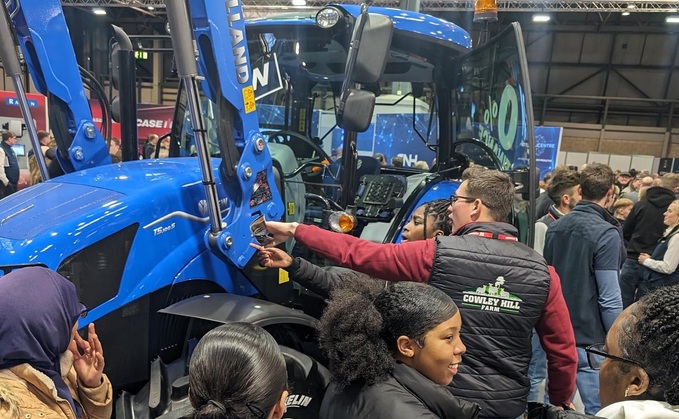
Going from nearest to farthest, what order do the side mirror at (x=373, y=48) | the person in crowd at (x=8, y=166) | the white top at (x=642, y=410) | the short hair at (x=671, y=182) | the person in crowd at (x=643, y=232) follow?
the white top at (x=642, y=410)
the side mirror at (x=373, y=48)
the person in crowd at (x=643, y=232)
the short hair at (x=671, y=182)
the person in crowd at (x=8, y=166)

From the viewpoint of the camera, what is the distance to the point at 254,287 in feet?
8.20

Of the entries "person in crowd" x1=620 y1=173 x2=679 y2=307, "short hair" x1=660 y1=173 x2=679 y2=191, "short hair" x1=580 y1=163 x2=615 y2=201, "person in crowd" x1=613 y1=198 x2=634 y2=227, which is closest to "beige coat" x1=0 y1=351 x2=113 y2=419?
"short hair" x1=580 y1=163 x2=615 y2=201

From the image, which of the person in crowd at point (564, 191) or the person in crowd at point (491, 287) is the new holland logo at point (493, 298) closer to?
the person in crowd at point (491, 287)

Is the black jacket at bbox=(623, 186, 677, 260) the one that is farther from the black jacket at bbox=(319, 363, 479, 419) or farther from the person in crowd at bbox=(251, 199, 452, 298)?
the black jacket at bbox=(319, 363, 479, 419)

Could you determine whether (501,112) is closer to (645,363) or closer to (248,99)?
(248,99)

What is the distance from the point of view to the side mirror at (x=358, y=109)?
2291mm

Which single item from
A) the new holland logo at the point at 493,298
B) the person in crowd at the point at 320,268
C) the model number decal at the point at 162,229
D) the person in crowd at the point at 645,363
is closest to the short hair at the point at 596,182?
the person in crowd at the point at 320,268

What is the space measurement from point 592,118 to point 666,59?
2707 mm

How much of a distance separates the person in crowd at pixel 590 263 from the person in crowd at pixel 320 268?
1029 mm

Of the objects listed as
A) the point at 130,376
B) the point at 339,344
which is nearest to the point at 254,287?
the point at 130,376

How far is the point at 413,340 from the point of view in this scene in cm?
153

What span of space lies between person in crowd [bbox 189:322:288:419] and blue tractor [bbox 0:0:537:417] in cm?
78

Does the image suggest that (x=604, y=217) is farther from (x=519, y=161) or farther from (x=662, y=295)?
(x=662, y=295)

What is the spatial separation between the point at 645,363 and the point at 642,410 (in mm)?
139
